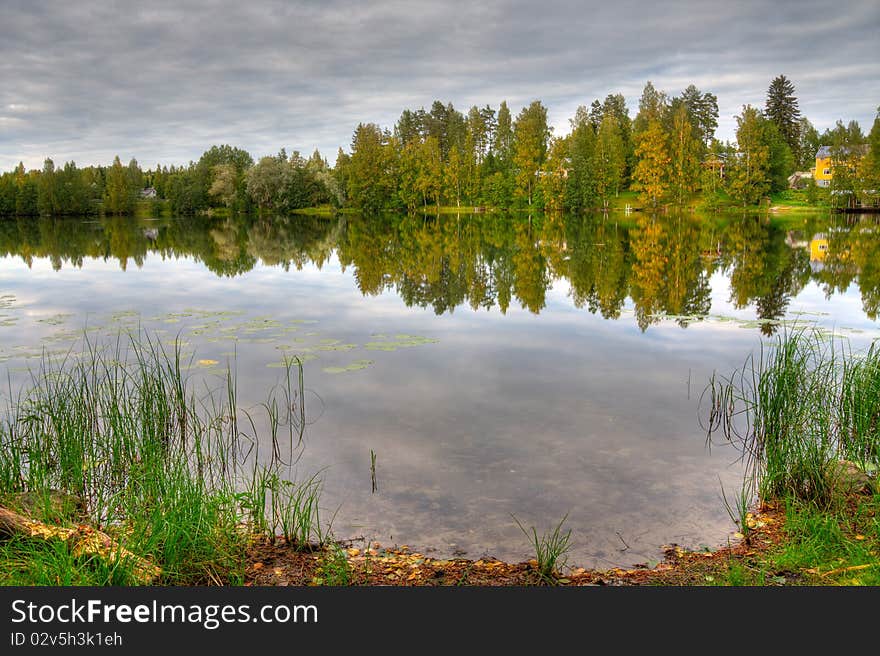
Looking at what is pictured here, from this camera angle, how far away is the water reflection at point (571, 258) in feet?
65.3

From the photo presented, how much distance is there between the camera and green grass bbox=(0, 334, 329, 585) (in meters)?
4.89

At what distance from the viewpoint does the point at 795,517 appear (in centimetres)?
600

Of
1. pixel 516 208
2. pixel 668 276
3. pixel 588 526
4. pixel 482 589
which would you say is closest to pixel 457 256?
pixel 668 276

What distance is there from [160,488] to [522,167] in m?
75.9

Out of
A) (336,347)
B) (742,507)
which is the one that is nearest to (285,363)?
(336,347)

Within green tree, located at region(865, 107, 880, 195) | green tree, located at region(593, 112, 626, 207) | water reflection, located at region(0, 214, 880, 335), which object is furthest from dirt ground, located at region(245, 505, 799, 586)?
green tree, located at region(593, 112, 626, 207)

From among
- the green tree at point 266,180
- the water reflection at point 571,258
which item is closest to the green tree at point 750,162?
the water reflection at point 571,258

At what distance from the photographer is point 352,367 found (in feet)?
39.3

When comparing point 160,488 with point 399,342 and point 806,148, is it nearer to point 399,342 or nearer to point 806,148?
point 399,342

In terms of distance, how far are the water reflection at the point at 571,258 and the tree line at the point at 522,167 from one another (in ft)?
62.8

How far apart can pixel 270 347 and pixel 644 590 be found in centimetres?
1066

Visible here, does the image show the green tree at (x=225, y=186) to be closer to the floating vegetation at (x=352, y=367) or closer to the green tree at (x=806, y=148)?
the green tree at (x=806, y=148)

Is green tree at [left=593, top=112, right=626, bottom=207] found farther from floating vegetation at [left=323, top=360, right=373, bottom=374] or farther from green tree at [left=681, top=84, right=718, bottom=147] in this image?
floating vegetation at [left=323, top=360, right=373, bottom=374]

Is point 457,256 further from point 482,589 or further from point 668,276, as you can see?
point 482,589
